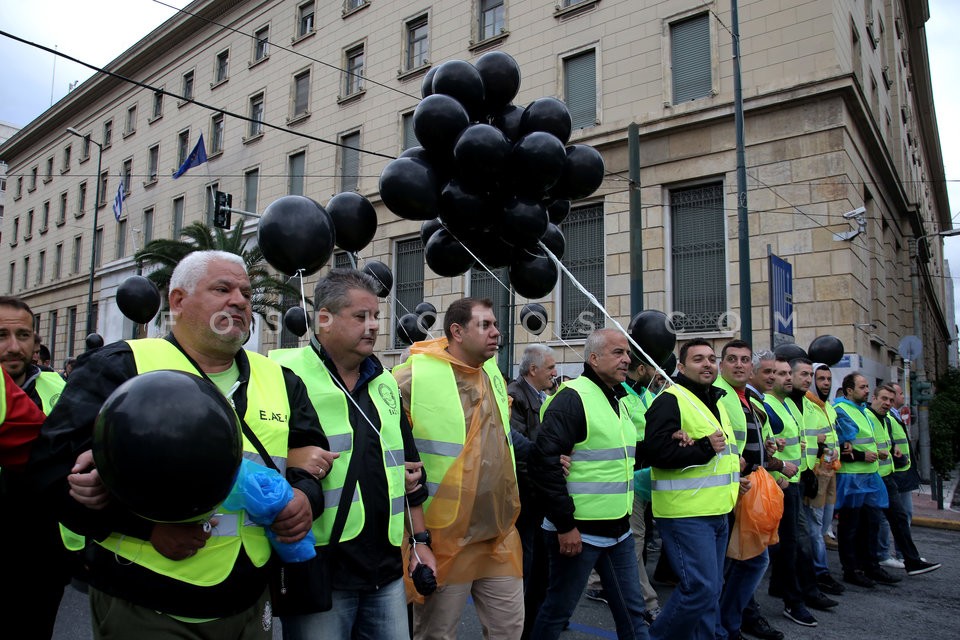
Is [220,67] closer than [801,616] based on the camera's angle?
No

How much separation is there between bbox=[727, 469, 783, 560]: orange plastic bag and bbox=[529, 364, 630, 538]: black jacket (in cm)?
97

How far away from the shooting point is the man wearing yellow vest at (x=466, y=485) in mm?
3205

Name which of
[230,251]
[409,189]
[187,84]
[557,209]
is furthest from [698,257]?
[187,84]

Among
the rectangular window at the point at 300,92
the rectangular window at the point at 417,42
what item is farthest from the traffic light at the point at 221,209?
the rectangular window at the point at 300,92

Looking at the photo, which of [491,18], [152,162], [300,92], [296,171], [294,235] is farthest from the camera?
[152,162]

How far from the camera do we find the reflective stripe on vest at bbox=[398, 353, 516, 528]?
3264mm

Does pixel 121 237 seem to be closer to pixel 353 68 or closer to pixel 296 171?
pixel 296 171

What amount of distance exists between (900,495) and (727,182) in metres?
8.06

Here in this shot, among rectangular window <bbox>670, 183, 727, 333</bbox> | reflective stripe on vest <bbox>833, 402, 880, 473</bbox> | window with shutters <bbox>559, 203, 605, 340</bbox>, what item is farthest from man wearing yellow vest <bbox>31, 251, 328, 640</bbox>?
window with shutters <bbox>559, 203, 605, 340</bbox>

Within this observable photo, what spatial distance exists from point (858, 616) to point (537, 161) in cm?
437

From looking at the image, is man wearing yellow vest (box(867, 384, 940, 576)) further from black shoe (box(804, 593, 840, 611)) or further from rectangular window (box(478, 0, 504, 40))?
rectangular window (box(478, 0, 504, 40))

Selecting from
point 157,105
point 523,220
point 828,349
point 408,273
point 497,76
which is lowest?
point 828,349

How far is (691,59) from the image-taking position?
14430mm

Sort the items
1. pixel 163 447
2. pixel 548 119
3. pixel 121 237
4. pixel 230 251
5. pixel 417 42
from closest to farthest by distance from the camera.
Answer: pixel 163 447
pixel 548 119
pixel 417 42
pixel 230 251
pixel 121 237
